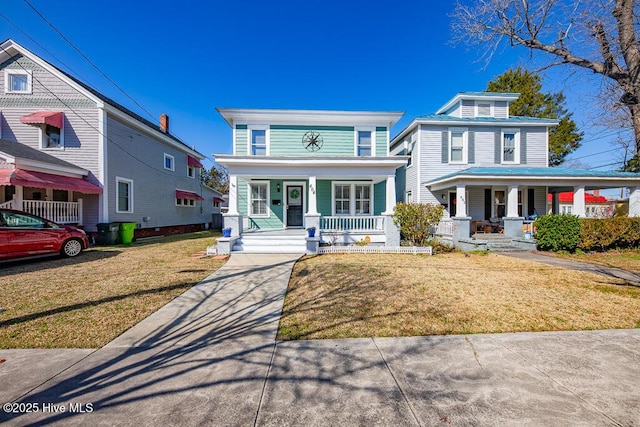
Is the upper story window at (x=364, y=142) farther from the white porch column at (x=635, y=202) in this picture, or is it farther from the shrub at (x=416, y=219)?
the white porch column at (x=635, y=202)

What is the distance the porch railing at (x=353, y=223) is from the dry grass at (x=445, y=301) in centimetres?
359

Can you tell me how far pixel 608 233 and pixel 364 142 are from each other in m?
10.7

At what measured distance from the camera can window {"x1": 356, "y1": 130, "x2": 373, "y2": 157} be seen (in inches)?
512

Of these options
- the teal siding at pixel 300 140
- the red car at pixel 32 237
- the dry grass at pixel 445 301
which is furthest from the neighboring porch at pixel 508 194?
the red car at pixel 32 237

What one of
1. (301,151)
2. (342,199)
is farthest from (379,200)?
(301,151)

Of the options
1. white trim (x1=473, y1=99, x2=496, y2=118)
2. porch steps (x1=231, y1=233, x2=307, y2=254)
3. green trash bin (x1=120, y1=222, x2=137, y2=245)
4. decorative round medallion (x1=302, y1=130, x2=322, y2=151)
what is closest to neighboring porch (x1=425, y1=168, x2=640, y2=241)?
white trim (x1=473, y1=99, x2=496, y2=118)

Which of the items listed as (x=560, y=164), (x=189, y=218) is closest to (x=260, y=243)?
(x=189, y=218)

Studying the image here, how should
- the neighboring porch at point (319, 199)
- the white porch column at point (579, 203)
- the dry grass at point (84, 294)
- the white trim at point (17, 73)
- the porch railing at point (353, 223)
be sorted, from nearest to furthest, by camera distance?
the dry grass at point (84, 294)
the neighboring porch at point (319, 199)
the porch railing at point (353, 223)
the white trim at point (17, 73)
the white porch column at point (579, 203)

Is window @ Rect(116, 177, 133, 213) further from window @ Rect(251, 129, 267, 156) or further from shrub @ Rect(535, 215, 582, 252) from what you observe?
shrub @ Rect(535, 215, 582, 252)

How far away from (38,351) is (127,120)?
14.0 m

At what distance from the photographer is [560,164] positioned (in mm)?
23500

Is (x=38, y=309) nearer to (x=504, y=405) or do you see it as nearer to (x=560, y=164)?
(x=504, y=405)

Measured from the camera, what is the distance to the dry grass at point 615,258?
7893 mm

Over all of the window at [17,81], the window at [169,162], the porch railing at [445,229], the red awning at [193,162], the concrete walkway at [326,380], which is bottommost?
the concrete walkway at [326,380]
